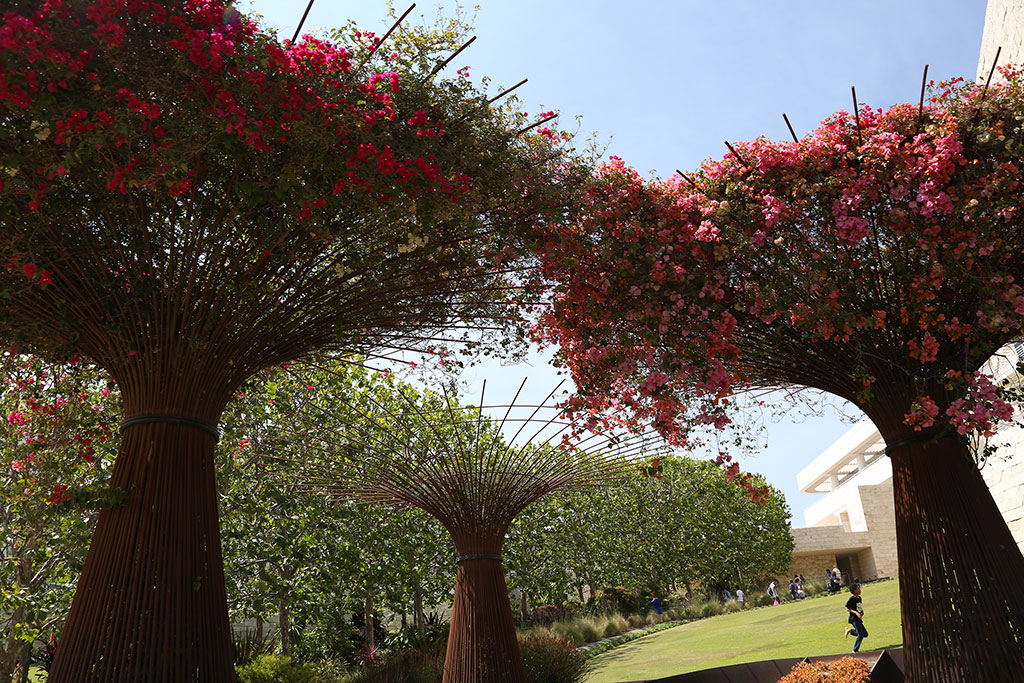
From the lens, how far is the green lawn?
369 inches

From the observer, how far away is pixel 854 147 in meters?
4.43

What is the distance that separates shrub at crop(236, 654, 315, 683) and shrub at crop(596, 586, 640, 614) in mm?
14843

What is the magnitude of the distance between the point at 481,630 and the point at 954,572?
3774mm

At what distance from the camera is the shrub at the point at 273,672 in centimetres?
848

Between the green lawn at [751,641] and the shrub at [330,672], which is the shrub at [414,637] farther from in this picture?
the green lawn at [751,641]

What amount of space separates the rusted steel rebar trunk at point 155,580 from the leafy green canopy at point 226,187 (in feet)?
0.85

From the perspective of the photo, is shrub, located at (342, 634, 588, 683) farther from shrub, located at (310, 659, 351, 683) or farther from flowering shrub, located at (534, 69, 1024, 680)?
flowering shrub, located at (534, 69, 1024, 680)

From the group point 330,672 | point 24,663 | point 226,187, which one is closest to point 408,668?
point 330,672

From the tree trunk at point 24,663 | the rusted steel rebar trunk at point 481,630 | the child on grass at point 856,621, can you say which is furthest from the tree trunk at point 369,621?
the child on grass at point 856,621

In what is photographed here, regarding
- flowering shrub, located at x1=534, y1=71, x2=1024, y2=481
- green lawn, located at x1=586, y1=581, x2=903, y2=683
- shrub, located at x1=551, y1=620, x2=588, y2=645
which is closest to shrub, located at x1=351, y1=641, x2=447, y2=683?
green lawn, located at x1=586, y1=581, x2=903, y2=683

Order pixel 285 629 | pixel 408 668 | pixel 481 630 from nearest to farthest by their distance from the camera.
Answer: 1. pixel 481 630
2. pixel 408 668
3. pixel 285 629

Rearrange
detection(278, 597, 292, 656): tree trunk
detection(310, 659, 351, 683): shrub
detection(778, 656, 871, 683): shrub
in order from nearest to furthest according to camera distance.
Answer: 1. detection(778, 656, 871, 683): shrub
2. detection(310, 659, 351, 683): shrub
3. detection(278, 597, 292, 656): tree trunk

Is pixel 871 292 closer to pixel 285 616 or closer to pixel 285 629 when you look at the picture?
pixel 285 616

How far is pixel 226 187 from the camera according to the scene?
3.42 meters
